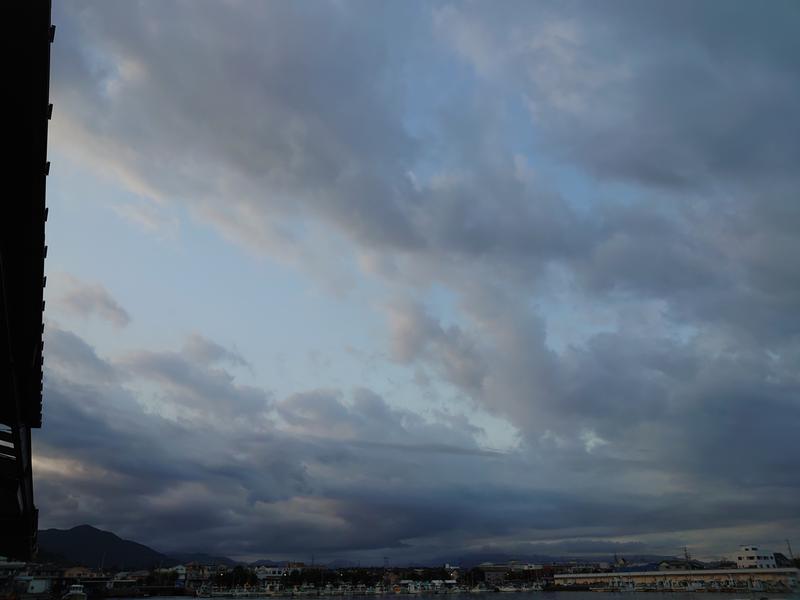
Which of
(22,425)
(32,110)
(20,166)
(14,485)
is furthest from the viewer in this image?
(14,485)

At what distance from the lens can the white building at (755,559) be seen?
18443 centimetres

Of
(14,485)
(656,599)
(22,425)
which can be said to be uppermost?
(22,425)

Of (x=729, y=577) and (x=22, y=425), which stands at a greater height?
(x=22, y=425)

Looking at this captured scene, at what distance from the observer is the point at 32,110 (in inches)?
447

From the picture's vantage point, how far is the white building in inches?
7261

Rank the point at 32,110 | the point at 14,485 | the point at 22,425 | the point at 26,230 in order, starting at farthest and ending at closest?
the point at 14,485
the point at 22,425
the point at 26,230
the point at 32,110

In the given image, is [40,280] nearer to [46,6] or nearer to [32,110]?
[32,110]

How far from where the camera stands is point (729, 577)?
194125mm

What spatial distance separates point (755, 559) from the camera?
18638 centimetres

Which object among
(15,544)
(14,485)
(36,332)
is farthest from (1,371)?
Answer: (15,544)

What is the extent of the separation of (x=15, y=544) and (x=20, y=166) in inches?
2029

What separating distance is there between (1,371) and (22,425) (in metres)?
8.50

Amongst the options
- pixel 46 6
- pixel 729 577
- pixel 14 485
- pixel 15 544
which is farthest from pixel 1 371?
pixel 729 577

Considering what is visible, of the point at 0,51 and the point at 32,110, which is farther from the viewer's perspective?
the point at 32,110
